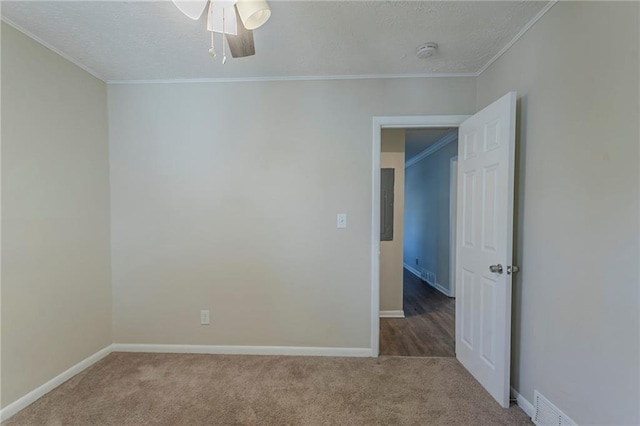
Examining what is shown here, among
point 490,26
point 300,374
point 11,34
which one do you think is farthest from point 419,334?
point 11,34

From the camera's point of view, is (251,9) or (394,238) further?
(394,238)

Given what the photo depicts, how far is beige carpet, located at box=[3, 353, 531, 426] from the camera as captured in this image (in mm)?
1662

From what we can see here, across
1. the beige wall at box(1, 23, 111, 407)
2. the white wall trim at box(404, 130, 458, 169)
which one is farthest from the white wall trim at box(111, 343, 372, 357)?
the white wall trim at box(404, 130, 458, 169)

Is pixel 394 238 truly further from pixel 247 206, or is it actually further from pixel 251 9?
pixel 251 9

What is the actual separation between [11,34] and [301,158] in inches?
77.8

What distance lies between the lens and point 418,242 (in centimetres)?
548

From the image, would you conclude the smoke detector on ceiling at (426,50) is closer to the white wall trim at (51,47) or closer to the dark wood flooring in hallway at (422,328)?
the dark wood flooring in hallway at (422,328)

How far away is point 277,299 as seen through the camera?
2402 millimetres

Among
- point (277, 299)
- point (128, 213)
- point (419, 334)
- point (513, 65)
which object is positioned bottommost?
point (419, 334)

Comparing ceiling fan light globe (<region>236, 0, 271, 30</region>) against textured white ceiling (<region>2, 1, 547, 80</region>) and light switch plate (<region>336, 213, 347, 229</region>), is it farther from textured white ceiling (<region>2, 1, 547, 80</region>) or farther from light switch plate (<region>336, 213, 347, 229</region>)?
light switch plate (<region>336, 213, 347, 229</region>)

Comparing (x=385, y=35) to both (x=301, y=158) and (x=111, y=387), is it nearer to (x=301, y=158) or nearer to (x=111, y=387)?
(x=301, y=158)

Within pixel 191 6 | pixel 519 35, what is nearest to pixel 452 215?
pixel 519 35

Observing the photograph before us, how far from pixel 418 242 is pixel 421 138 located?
219cm

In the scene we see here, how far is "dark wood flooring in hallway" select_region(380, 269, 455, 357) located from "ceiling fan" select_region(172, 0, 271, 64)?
2.56 metres
